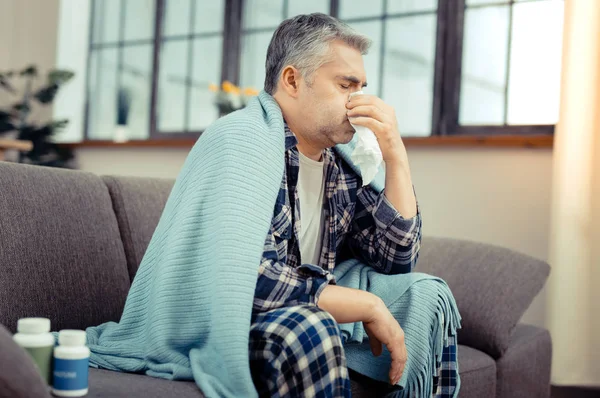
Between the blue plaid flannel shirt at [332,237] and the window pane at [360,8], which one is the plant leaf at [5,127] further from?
the blue plaid flannel shirt at [332,237]

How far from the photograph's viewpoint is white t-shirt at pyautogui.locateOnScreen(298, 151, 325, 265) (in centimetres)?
175

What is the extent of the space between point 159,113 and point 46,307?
122 inches

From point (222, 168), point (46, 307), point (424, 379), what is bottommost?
point (424, 379)

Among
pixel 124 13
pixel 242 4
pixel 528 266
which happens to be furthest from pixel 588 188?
pixel 124 13

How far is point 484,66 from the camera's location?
342 centimetres

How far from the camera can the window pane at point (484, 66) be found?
339cm

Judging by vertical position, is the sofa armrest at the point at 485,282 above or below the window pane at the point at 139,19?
below

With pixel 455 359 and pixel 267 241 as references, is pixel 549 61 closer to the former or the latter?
pixel 455 359

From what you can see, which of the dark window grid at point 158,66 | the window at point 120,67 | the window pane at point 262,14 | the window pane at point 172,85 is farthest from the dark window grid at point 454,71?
the window at point 120,67

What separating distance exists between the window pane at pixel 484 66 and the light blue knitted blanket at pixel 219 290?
6.29ft

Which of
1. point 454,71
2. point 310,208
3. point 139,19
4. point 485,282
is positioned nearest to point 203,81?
point 139,19

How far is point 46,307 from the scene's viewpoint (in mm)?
1616

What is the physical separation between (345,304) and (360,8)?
2.70 metres

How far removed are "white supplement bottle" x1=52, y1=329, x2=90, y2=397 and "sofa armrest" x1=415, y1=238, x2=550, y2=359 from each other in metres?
1.21
